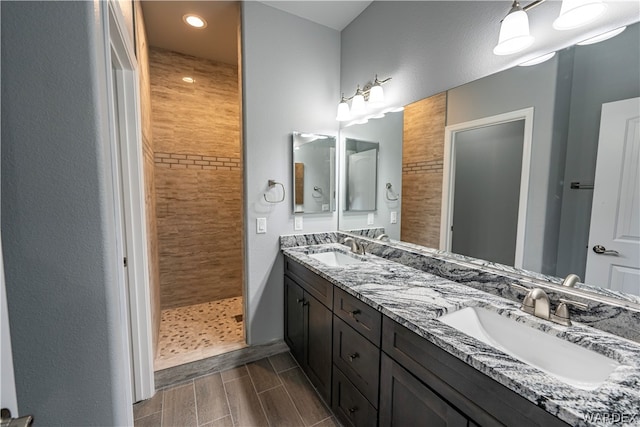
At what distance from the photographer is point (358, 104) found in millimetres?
2123

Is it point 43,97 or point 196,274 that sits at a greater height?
point 43,97

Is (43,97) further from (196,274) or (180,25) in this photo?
(196,274)

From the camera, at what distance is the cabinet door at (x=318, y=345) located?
1.61m

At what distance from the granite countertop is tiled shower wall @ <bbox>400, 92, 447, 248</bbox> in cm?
31

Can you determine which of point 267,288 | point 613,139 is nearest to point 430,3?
point 613,139

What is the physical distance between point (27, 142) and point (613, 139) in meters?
1.77

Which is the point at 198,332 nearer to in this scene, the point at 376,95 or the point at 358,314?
the point at 358,314

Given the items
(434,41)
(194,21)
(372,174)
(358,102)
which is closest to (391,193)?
(372,174)

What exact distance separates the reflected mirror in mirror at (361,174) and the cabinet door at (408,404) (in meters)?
1.32

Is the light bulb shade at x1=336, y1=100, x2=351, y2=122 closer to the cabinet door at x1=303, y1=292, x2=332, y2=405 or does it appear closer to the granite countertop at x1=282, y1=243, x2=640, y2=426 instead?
the granite countertop at x1=282, y1=243, x2=640, y2=426

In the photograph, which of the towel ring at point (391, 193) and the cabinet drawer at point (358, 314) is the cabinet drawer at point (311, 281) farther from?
the towel ring at point (391, 193)

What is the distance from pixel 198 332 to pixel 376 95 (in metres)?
2.56

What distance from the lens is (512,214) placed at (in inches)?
50.6

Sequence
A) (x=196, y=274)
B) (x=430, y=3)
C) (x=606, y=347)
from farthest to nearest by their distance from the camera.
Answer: (x=196, y=274) < (x=430, y=3) < (x=606, y=347)
